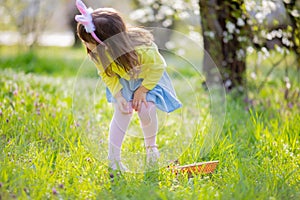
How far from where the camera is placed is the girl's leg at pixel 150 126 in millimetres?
2433

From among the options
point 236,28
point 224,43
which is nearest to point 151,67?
point 236,28

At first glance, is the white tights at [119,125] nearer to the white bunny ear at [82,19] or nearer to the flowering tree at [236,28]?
the white bunny ear at [82,19]

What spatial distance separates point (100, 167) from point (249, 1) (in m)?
1.74

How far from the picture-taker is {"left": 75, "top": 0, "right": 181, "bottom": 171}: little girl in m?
2.30

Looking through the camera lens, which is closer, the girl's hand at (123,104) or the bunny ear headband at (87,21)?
the bunny ear headband at (87,21)

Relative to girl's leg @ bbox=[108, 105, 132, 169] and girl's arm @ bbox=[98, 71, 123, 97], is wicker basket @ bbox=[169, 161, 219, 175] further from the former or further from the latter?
girl's arm @ bbox=[98, 71, 123, 97]

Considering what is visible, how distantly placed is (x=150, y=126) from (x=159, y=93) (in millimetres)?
183

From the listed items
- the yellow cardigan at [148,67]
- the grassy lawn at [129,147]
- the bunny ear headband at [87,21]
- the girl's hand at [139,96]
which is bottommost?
the grassy lawn at [129,147]

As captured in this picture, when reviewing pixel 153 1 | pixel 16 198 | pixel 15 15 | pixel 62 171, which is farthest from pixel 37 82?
pixel 15 15

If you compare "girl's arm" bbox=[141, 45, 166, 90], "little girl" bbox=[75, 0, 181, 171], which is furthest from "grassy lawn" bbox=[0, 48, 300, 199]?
"girl's arm" bbox=[141, 45, 166, 90]

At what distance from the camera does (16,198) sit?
74.2 inches

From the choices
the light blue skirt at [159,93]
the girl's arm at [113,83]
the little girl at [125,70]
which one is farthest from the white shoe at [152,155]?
the girl's arm at [113,83]

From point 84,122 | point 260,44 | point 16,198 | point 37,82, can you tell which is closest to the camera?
A: point 16,198

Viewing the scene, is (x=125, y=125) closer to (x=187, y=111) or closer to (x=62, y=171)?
(x=62, y=171)
